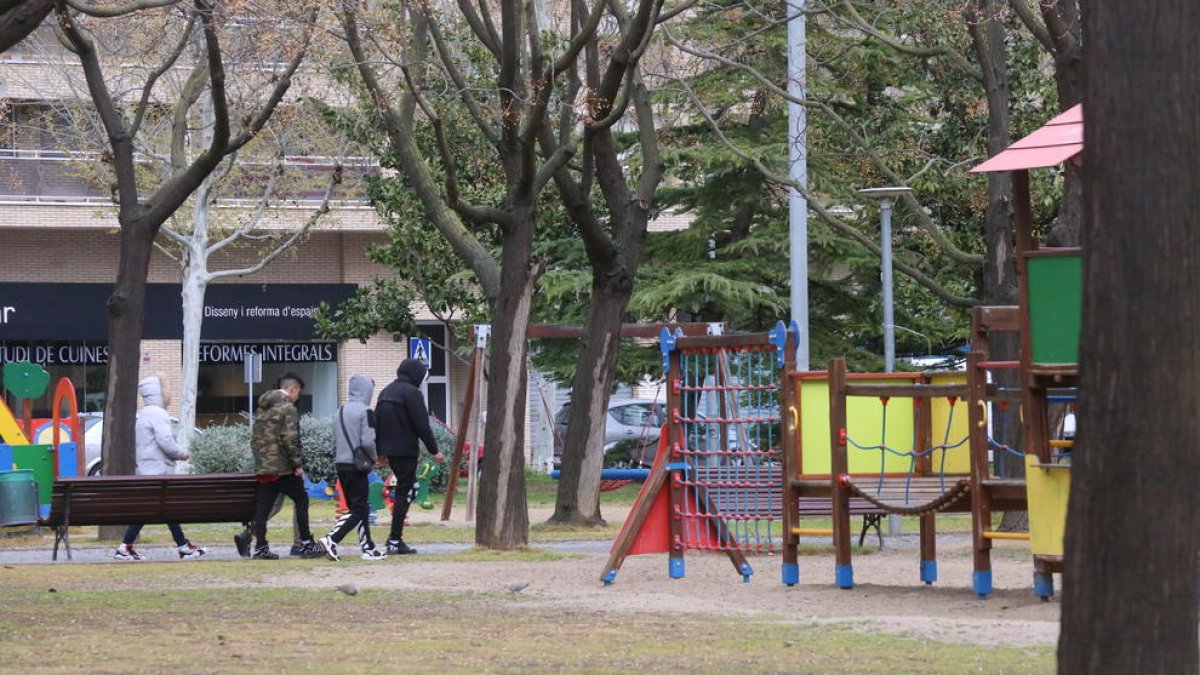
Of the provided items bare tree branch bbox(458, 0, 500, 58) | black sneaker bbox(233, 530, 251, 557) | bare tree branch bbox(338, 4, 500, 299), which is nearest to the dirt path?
black sneaker bbox(233, 530, 251, 557)

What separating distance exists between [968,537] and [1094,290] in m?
15.6

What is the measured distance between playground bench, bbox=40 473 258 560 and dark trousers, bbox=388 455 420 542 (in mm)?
1682

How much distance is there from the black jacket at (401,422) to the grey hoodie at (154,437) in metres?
2.50

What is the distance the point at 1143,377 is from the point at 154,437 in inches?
553

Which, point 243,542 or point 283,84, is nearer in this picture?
point 243,542

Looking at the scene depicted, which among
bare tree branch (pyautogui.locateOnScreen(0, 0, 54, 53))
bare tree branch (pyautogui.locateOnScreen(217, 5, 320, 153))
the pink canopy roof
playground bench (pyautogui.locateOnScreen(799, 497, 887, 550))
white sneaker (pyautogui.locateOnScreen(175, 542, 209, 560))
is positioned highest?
bare tree branch (pyautogui.locateOnScreen(217, 5, 320, 153))

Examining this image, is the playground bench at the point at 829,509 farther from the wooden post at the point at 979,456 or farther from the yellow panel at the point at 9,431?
the yellow panel at the point at 9,431

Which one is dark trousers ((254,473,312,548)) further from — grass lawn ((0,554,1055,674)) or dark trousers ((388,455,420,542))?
grass lawn ((0,554,1055,674))

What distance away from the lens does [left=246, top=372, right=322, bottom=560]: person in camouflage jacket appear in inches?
664

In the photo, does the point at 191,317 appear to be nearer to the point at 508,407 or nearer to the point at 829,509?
the point at 508,407

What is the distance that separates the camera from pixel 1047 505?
459 inches

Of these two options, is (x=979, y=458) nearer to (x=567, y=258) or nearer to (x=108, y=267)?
(x=567, y=258)

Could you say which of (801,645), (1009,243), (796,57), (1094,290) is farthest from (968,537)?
(1094,290)

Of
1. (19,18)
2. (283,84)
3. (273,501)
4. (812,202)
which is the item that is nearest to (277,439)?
(273,501)
